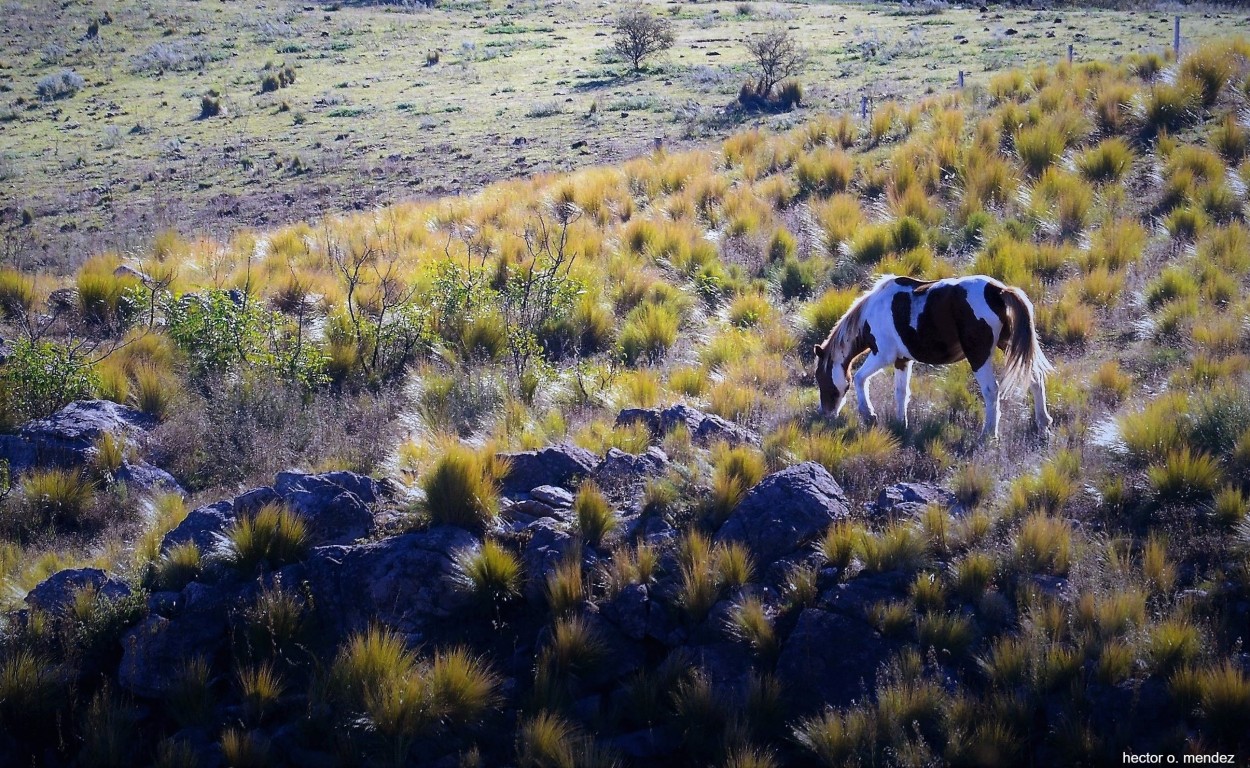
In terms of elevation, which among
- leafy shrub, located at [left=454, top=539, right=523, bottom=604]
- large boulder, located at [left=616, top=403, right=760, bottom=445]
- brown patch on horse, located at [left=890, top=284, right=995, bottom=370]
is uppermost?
brown patch on horse, located at [left=890, top=284, right=995, bottom=370]

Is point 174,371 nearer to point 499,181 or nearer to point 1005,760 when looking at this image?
point 1005,760

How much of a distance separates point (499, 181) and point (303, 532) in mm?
14916

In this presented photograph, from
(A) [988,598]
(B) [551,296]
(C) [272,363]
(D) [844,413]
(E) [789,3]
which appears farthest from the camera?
(E) [789,3]

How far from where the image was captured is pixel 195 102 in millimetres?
29938

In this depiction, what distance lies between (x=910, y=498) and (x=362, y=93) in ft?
90.3

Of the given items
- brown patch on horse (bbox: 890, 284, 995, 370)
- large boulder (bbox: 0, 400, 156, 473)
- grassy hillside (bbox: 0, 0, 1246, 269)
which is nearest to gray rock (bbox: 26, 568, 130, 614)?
large boulder (bbox: 0, 400, 156, 473)

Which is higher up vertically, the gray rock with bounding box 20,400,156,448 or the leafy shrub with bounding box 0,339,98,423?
the leafy shrub with bounding box 0,339,98,423

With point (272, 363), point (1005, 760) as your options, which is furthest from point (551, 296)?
point (1005, 760)

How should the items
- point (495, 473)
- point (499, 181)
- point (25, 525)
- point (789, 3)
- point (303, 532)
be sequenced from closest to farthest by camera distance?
point (303, 532) → point (495, 473) → point (25, 525) → point (499, 181) → point (789, 3)

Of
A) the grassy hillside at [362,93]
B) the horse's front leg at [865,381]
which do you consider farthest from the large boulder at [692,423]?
the grassy hillside at [362,93]

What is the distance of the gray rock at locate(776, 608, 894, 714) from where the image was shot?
588 cm

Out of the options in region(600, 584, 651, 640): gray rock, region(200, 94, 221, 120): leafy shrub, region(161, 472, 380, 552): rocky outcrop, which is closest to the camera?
region(600, 584, 651, 640): gray rock

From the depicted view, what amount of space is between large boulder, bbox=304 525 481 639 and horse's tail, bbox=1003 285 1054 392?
445 cm

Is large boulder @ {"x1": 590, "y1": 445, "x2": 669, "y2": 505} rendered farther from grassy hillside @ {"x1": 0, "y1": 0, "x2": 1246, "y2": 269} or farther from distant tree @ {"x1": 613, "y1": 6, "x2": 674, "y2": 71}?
→ distant tree @ {"x1": 613, "y1": 6, "x2": 674, "y2": 71}
